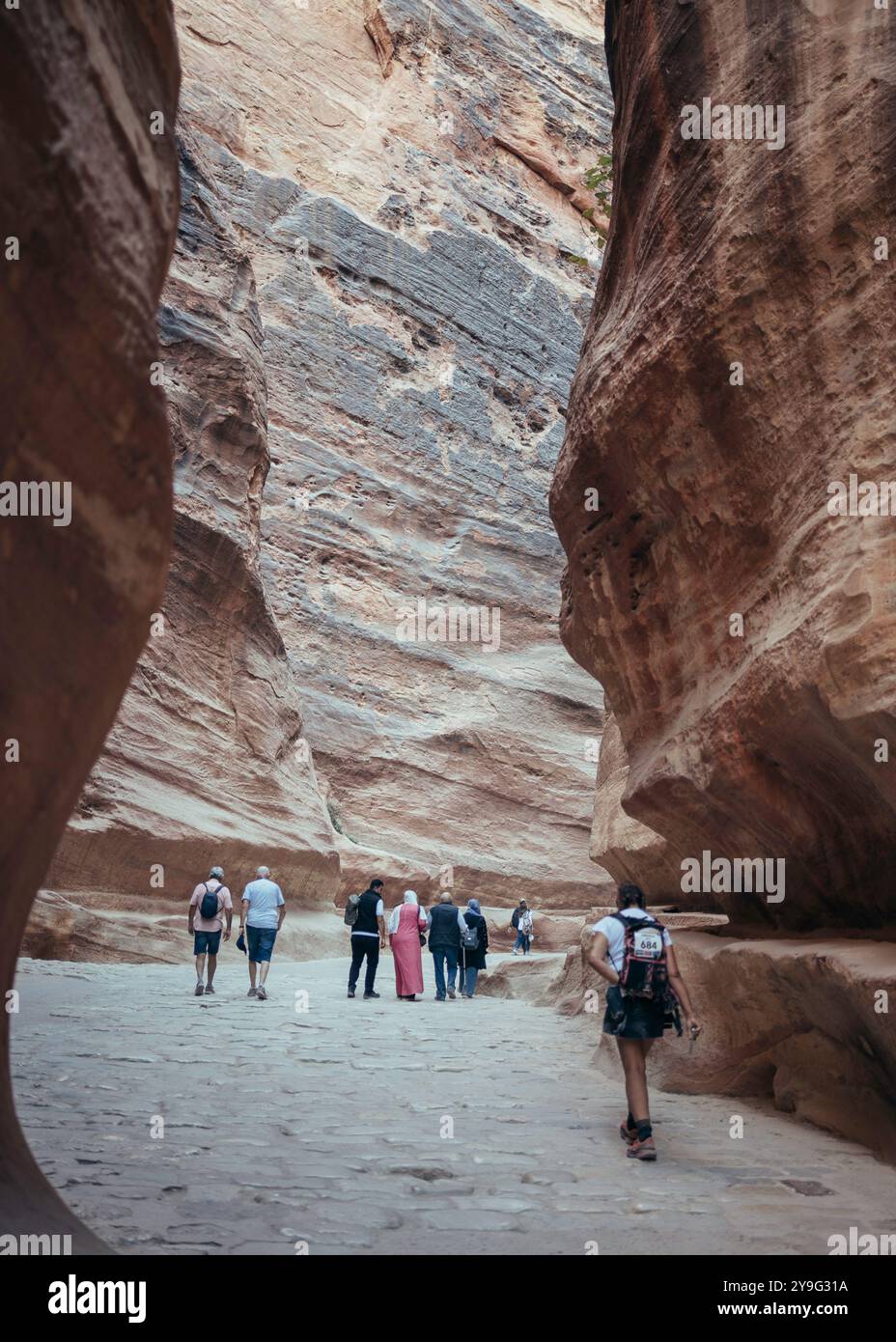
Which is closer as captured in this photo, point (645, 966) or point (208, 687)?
point (645, 966)

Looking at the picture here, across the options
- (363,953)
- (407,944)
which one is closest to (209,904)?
(363,953)

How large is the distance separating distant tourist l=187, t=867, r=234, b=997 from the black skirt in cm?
761

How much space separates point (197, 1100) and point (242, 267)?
24550 mm

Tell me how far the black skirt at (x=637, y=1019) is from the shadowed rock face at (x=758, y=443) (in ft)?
5.27

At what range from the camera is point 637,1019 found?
220 inches

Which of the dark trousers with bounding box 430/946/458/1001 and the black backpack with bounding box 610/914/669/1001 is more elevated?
the black backpack with bounding box 610/914/669/1001

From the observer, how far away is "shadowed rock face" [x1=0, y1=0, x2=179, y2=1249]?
9.18ft

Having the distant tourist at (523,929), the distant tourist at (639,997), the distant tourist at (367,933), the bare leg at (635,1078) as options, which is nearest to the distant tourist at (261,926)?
the distant tourist at (367,933)

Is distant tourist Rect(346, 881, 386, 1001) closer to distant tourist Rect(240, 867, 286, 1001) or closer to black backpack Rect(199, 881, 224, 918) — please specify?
distant tourist Rect(240, 867, 286, 1001)

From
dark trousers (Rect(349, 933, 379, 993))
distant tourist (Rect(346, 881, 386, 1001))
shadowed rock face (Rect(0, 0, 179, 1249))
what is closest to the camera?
shadowed rock face (Rect(0, 0, 179, 1249))

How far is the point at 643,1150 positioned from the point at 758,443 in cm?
423

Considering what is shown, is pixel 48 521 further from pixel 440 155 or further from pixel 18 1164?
pixel 440 155

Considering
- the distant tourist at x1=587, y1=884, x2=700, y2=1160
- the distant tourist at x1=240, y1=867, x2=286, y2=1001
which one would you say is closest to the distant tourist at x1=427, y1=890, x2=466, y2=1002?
the distant tourist at x1=240, y1=867, x2=286, y2=1001

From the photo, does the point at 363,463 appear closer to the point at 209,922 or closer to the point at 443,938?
the point at 443,938
